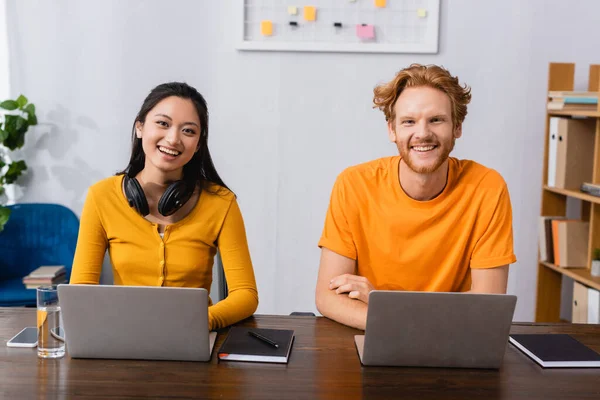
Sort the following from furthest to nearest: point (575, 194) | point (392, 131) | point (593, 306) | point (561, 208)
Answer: point (561, 208) < point (575, 194) < point (593, 306) < point (392, 131)

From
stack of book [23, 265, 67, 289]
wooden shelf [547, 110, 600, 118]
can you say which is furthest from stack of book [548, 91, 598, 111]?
stack of book [23, 265, 67, 289]

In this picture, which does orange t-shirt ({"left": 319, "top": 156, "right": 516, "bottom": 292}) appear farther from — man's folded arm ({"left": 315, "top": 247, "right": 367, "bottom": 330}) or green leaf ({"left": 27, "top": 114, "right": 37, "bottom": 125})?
green leaf ({"left": 27, "top": 114, "right": 37, "bottom": 125})

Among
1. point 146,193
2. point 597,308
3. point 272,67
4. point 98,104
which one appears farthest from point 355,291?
point 98,104

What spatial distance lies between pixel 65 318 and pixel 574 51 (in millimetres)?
3004

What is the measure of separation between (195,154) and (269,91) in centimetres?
149

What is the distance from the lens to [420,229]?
2068mm

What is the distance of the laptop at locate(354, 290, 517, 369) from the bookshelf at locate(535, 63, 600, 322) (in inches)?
72.1

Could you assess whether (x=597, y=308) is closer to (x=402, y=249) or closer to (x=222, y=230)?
(x=402, y=249)

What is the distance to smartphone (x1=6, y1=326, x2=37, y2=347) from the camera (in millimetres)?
1604

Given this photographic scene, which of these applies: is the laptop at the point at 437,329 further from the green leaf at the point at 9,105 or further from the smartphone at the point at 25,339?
the green leaf at the point at 9,105

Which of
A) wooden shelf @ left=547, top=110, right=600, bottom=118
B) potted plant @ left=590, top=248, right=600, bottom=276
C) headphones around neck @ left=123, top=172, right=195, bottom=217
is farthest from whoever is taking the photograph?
potted plant @ left=590, top=248, right=600, bottom=276

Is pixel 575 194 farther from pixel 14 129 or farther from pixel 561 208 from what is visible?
pixel 14 129

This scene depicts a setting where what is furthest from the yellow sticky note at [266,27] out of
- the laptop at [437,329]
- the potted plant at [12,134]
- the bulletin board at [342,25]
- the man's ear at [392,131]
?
the laptop at [437,329]

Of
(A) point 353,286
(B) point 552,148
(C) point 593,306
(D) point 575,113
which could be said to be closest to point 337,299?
(A) point 353,286
